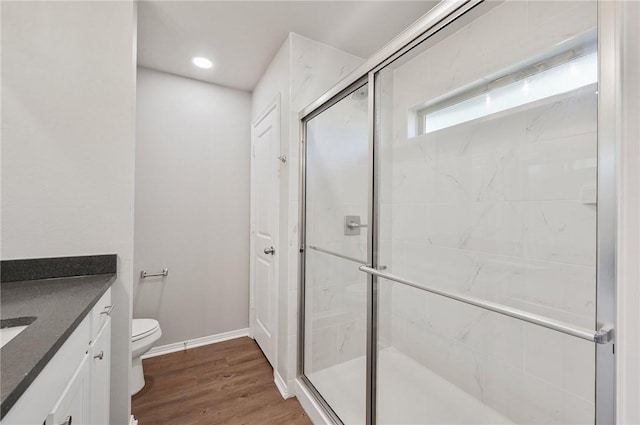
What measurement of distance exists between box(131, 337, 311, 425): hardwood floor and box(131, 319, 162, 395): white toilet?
8 centimetres

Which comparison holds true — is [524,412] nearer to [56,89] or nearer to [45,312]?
[45,312]

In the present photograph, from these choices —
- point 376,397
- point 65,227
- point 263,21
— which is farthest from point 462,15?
point 65,227

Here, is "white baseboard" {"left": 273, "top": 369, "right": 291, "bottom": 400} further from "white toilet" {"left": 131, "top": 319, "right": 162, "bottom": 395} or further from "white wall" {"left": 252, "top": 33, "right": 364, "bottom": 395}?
"white toilet" {"left": 131, "top": 319, "right": 162, "bottom": 395}

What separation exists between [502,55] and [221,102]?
2238mm

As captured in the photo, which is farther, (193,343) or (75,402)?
(193,343)

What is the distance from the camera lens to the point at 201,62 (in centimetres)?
227

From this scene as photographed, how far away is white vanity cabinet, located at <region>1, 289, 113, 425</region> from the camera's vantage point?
61cm

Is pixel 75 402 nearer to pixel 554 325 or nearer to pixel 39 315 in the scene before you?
pixel 39 315

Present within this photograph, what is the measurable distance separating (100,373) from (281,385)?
3.68ft

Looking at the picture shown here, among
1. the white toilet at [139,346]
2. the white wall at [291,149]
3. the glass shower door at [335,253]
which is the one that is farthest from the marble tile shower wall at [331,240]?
the white toilet at [139,346]

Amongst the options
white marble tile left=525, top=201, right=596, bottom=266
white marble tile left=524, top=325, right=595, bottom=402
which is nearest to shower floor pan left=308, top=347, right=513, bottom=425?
white marble tile left=524, top=325, right=595, bottom=402

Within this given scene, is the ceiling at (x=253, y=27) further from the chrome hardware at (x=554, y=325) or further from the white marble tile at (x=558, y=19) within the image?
the chrome hardware at (x=554, y=325)

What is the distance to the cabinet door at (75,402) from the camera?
741mm

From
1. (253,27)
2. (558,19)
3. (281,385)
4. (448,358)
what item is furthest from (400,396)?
(253,27)
